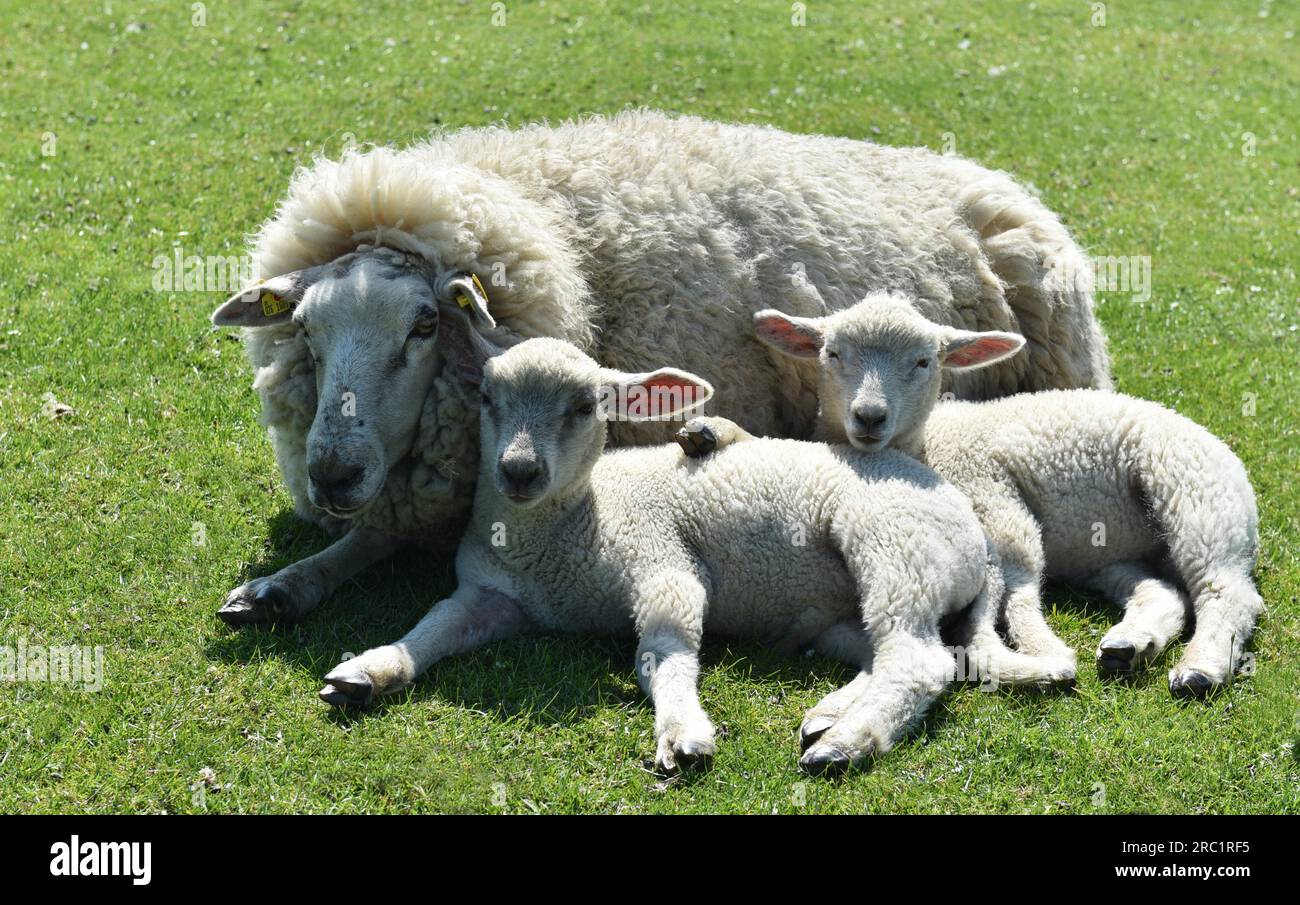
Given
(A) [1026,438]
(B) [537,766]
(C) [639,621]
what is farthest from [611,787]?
(A) [1026,438]

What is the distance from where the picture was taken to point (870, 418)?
20.7ft

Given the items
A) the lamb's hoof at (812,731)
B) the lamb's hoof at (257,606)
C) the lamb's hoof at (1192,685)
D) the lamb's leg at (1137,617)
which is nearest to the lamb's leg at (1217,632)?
the lamb's hoof at (1192,685)

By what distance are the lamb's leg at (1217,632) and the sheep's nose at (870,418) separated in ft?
5.40

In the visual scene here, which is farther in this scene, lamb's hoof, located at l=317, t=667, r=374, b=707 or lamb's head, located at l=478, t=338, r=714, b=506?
lamb's head, located at l=478, t=338, r=714, b=506

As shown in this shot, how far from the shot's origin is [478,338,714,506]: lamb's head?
579 centimetres

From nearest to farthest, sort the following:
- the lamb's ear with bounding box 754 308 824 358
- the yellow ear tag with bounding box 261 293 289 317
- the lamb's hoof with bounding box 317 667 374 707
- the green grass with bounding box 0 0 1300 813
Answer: the green grass with bounding box 0 0 1300 813 → the lamb's hoof with bounding box 317 667 374 707 → the yellow ear tag with bounding box 261 293 289 317 → the lamb's ear with bounding box 754 308 824 358

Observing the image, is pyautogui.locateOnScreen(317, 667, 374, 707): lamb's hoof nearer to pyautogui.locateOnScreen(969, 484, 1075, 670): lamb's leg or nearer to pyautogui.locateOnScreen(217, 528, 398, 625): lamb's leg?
pyautogui.locateOnScreen(217, 528, 398, 625): lamb's leg

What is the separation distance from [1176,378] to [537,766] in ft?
19.7

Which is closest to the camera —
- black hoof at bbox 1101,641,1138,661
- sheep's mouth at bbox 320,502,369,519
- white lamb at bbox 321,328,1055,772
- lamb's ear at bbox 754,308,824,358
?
white lamb at bbox 321,328,1055,772

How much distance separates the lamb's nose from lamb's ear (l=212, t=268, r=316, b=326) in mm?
1542

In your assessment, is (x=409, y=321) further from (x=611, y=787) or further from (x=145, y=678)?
(x=611, y=787)

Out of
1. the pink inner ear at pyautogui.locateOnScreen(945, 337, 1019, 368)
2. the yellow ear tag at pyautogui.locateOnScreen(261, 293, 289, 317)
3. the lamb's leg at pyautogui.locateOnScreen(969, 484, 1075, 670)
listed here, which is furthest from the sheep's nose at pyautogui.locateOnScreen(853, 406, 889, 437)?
the yellow ear tag at pyautogui.locateOnScreen(261, 293, 289, 317)

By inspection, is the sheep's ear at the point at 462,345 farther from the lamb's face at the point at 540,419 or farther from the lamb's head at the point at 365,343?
the lamb's face at the point at 540,419

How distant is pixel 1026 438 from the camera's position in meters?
6.64
